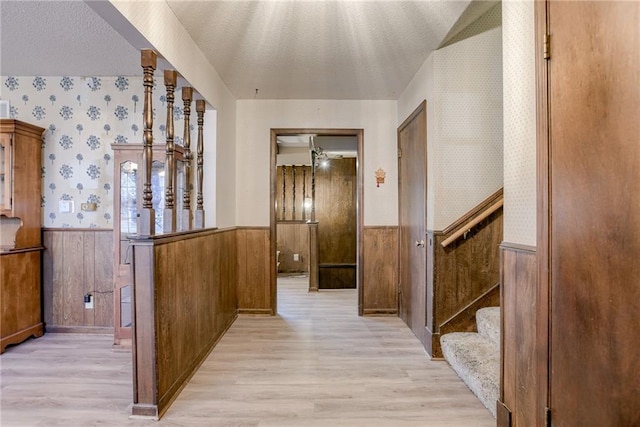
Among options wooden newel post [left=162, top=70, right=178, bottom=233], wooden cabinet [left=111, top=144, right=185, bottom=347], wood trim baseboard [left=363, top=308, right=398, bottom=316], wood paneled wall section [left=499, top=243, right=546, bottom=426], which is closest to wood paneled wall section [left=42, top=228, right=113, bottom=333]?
wooden cabinet [left=111, top=144, right=185, bottom=347]

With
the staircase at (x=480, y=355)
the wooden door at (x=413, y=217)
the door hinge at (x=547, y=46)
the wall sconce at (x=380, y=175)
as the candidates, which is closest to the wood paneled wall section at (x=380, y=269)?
the wooden door at (x=413, y=217)

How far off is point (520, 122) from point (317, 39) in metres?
1.74

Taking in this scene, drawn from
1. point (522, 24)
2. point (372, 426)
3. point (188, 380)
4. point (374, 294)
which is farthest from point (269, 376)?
point (522, 24)

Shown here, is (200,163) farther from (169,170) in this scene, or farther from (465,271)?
(465,271)

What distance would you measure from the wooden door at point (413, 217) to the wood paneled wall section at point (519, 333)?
4.66 feet

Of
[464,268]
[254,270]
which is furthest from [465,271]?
[254,270]

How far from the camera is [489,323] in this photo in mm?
2643

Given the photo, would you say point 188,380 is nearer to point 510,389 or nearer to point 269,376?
point 269,376

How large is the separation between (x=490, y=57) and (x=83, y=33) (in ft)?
10.5

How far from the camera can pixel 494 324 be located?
2.57 meters

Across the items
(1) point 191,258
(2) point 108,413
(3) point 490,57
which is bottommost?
(2) point 108,413

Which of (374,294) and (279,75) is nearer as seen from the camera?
(279,75)

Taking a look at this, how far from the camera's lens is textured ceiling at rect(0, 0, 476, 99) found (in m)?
2.39

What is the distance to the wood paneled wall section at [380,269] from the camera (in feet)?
13.9
